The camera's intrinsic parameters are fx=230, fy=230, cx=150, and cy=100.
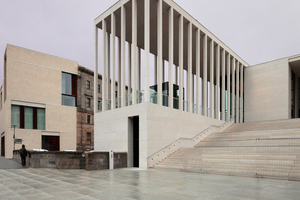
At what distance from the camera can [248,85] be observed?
3322cm

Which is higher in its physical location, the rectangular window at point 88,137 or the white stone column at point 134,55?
the white stone column at point 134,55

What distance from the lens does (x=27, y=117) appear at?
A: 114ft

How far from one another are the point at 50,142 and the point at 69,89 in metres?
9.78

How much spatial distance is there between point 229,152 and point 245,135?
16.8 ft

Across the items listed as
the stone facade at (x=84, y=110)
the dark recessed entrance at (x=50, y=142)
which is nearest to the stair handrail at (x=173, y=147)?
the dark recessed entrance at (x=50, y=142)

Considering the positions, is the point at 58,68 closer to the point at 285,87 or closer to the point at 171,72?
the point at 171,72

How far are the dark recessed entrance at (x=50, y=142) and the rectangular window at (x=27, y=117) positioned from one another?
182 centimetres

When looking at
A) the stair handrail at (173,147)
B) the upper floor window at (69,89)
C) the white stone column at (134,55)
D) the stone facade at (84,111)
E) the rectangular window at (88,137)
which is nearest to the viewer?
the stair handrail at (173,147)

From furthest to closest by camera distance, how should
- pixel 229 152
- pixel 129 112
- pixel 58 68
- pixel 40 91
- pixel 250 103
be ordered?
1. pixel 58 68
2. pixel 40 91
3. pixel 250 103
4. pixel 129 112
5. pixel 229 152

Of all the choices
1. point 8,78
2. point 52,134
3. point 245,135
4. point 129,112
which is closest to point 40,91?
point 8,78

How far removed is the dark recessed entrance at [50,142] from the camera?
36.0 meters

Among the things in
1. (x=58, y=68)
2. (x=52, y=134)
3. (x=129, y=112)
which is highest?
(x=58, y=68)

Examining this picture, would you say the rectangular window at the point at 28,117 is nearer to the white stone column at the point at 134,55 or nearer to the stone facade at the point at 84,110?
the stone facade at the point at 84,110

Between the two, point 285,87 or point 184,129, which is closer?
point 184,129
